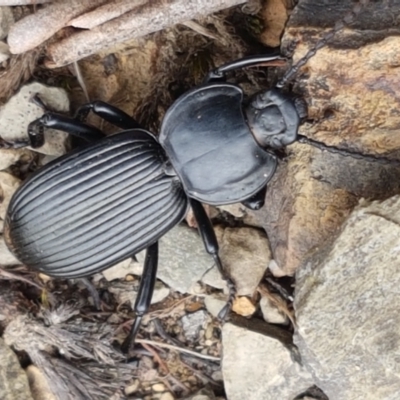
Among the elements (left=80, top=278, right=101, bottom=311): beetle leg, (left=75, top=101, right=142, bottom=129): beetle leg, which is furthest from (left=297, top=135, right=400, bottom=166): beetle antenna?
(left=80, top=278, right=101, bottom=311): beetle leg

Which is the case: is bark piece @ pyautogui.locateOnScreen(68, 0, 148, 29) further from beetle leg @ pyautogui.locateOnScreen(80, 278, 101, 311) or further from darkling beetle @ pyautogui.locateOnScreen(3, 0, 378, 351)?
beetle leg @ pyautogui.locateOnScreen(80, 278, 101, 311)

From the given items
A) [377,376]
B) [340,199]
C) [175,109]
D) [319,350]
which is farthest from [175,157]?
[377,376]

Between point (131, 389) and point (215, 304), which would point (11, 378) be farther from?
point (215, 304)

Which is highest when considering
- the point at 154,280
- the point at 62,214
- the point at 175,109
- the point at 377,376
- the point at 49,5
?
the point at 49,5

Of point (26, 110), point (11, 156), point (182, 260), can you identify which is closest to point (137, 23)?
point (26, 110)

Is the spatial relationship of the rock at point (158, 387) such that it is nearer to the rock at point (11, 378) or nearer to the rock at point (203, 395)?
the rock at point (203, 395)

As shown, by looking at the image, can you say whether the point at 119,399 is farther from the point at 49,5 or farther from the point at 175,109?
the point at 49,5
